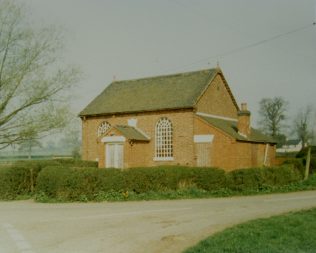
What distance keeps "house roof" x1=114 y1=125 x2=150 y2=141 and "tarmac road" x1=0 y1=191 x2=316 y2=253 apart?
12259mm

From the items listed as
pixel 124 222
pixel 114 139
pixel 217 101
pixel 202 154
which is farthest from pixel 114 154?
pixel 124 222

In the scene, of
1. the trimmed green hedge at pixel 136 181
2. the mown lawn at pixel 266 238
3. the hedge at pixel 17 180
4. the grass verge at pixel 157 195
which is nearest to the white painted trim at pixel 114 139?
the hedge at pixel 17 180

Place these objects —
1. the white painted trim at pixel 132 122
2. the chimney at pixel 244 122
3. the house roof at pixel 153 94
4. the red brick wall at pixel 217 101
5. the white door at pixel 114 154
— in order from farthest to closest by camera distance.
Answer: the white painted trim at pixel 132 122, the red brick wall at pixel 217 101, the house roof at pixel 153 94, the chimney at pixel 244 122, the white door at pixel 114 154

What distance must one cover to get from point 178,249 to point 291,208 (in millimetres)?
7937

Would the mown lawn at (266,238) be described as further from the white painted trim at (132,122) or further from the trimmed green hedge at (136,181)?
the white painted trim at (132,122)

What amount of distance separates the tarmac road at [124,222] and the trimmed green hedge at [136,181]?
1294 millimetres

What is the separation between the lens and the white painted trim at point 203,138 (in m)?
30.2

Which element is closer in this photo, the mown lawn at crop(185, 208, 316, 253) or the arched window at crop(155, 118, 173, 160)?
the mown lawn at crop(185, 208, 316, 253)

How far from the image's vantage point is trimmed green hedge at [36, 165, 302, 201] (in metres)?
19.5

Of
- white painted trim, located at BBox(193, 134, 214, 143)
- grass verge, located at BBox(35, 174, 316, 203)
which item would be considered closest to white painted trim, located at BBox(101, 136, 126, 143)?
white painted trim, located at BBox(193, 134, 214, 143)

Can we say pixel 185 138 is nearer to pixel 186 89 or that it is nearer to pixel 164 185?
pixel 186 89

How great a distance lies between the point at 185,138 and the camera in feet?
103

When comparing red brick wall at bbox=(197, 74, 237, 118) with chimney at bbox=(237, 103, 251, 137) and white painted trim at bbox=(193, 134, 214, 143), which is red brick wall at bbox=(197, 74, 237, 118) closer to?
white painted trim at bbox=(193, 134, 214, 143)

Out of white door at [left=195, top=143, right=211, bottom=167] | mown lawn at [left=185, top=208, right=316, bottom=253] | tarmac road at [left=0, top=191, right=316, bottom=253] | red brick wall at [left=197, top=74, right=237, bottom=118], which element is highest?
red brick wall at [left=197, top=74, right=237, bottom=118]
